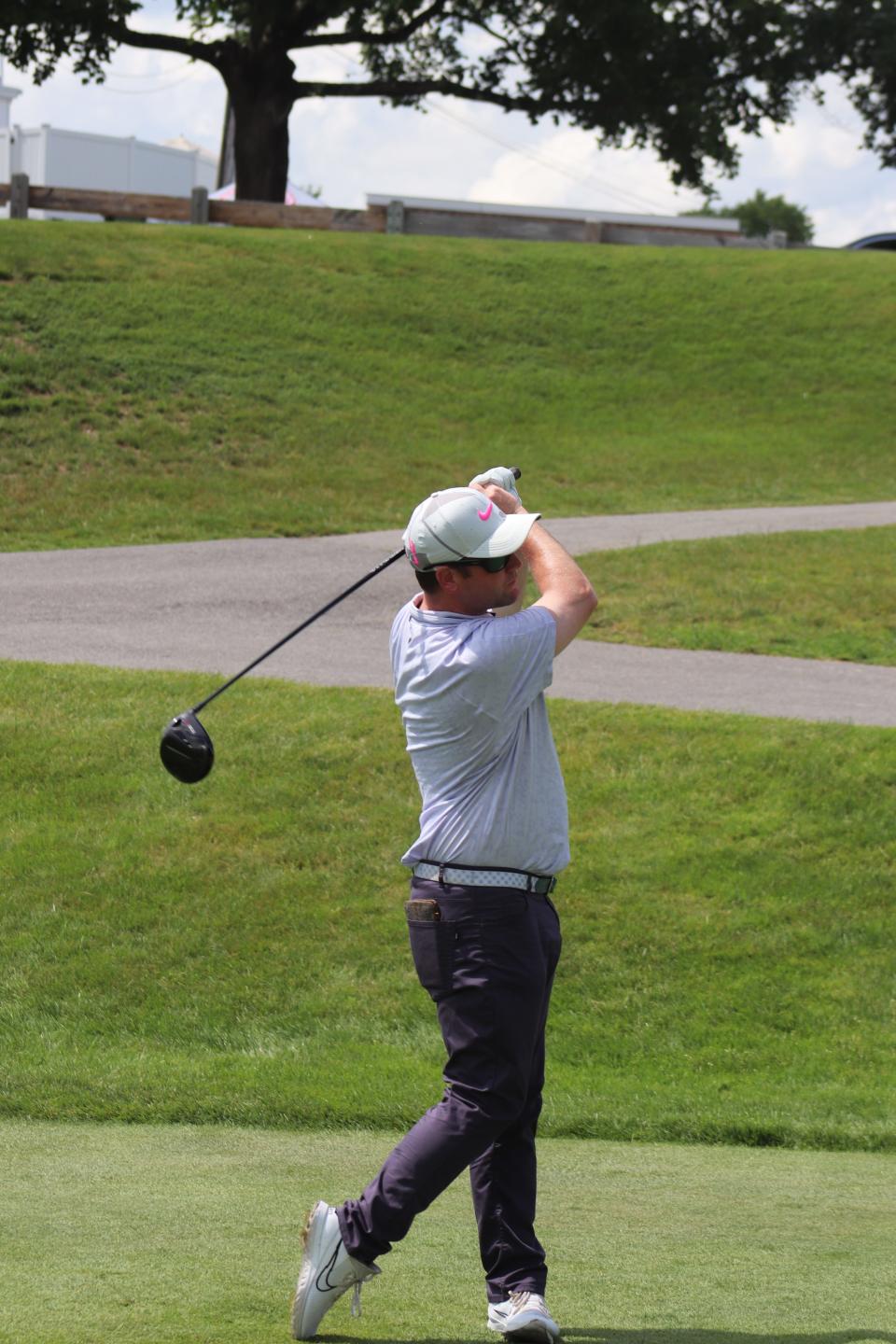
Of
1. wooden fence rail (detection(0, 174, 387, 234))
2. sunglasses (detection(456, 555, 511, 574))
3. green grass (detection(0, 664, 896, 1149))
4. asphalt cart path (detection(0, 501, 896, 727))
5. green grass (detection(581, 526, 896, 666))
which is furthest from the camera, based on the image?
wooden fence rail (detection(0, 174, 387, 234))

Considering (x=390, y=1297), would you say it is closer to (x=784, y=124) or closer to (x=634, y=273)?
(x=634, y=273)

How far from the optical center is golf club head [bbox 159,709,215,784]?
4.16m

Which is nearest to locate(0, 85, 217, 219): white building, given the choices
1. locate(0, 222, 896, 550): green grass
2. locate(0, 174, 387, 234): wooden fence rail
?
locate(0, 174, 387, 234): wooden fence rail

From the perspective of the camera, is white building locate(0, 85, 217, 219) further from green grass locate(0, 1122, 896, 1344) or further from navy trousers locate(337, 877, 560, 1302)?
navy trousers locate(337, 877, 560, 1302)

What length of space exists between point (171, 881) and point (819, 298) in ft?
71.1

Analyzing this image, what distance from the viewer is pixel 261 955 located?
24.8ft

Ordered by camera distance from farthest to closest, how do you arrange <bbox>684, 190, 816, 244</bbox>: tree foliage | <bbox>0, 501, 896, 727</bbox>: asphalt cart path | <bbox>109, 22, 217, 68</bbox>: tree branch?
<bbox>684, 190, 816, 244</bbox>: tree foliage → <bbox>109, 22, 217, 68</bbox>: tree branch → <bbox>0, 501, 896, 727</bbox>: asphalt cart path

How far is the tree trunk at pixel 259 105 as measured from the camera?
110ft

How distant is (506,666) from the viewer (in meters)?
3.51

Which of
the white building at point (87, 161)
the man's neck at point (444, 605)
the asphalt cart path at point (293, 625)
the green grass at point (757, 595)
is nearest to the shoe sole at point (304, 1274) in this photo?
the man's neck at point (444, 605)

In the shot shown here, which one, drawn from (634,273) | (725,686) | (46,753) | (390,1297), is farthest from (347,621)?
(634,273)

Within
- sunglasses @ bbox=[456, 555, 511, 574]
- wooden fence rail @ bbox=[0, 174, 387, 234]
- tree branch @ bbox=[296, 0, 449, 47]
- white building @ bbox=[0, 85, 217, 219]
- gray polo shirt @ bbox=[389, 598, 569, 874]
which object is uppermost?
tree branch @ bbox=[296, 0, 449, 47]

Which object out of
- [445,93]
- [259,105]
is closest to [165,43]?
[259,105]

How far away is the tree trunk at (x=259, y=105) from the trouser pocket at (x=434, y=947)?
107ft
